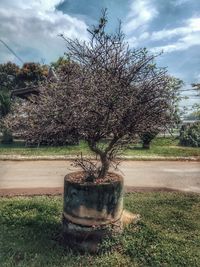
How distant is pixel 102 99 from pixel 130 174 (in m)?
7.13

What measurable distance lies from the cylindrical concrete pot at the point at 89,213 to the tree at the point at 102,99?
536mm

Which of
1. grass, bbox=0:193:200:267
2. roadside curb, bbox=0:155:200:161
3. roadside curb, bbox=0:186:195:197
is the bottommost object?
grass, bbox=0:193:200:267

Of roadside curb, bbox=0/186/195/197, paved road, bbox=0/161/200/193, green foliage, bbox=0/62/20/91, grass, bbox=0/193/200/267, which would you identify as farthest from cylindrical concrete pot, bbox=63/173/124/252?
green foliage, bbox=0/62/20/91

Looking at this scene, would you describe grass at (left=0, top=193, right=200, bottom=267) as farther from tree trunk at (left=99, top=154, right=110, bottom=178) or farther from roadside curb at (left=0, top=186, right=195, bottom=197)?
tree trunk at (left=99, top=154, right=110, bottom=178)

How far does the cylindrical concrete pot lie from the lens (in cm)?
530

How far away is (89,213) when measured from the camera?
530cm

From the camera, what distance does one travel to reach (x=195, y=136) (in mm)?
22109

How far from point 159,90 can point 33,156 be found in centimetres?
1039

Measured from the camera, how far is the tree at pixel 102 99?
199 inches

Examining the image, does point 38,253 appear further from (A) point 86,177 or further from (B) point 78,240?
(A) point 86,177

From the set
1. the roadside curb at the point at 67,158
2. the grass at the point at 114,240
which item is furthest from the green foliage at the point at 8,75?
the grass at the point at 114,240

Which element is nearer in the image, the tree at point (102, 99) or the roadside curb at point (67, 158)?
A: the tree at point (102, 99)

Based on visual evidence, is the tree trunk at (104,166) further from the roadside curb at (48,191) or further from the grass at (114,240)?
the roadside curb at (48,191)

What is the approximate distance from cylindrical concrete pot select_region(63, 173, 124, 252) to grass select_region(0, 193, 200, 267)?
0.19m
